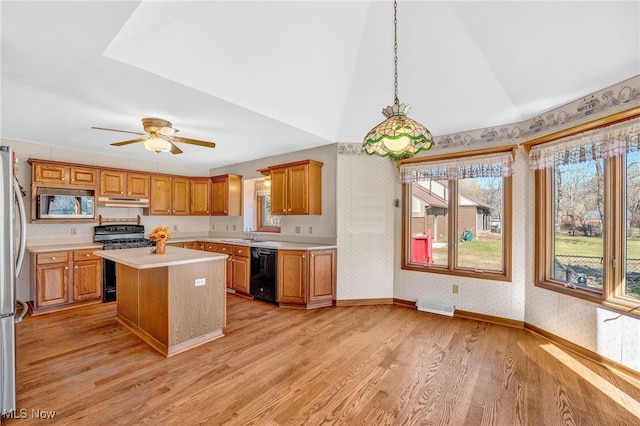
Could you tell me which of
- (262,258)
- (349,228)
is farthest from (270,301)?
(349,228)

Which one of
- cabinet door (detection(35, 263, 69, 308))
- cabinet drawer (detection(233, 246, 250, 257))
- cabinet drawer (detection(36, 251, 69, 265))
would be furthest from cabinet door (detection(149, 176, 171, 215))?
cabinet drawer (detection(233, 246, 250, 257))

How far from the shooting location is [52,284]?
12.6 feet

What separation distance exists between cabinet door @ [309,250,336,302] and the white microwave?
365 cm

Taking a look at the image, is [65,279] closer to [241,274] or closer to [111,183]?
[111,183]

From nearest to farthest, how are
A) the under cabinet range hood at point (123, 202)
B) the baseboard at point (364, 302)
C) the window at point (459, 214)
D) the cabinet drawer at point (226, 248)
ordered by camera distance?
the window at point (459, 214), the baseboard at point (364, 302), the under cabinet range hood at point (123, 202), the cabinet drawer at point (226, 248)

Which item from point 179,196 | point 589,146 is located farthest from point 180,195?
point 589,146

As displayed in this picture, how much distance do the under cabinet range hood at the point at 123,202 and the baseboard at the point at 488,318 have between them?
5.37m

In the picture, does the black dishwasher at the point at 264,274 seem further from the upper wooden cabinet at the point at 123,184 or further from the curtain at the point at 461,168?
the upper wooden cabinet at the point at 123,184

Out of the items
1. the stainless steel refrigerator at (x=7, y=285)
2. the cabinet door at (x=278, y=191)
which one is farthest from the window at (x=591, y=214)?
the stainless steel refrigerator at (x=7, y=285)

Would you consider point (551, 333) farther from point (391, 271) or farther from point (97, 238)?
point (97, 238)

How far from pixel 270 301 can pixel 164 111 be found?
2879 millimetres

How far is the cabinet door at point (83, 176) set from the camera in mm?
4324

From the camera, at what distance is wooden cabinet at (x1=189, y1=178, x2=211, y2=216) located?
19.1 feet

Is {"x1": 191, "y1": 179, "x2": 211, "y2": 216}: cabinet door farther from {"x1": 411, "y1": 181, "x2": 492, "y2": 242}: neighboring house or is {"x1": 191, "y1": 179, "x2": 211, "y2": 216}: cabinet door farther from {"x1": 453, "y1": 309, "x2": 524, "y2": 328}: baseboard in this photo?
{"x1": 453, "y1": 309, "x2": 524, "y2": 328}: baseboard
